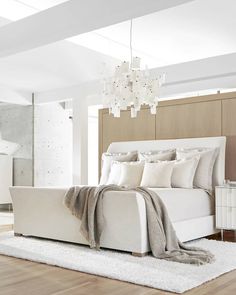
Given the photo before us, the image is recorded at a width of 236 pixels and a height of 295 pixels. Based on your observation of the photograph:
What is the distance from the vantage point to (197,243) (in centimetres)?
457

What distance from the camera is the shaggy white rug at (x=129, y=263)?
3.06 meters

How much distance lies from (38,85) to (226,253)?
17.9 feet

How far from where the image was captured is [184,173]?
17.1ft

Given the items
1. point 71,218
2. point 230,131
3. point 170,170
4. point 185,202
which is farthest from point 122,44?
point 71,218

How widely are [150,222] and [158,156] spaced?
1.94 metres

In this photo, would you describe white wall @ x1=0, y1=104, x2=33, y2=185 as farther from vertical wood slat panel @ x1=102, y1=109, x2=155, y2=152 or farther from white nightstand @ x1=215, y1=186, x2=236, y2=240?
white nightstand @ x1=215, y1=186, x2=236, y2=240

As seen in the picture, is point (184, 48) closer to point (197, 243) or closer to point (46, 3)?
point (46, 3)

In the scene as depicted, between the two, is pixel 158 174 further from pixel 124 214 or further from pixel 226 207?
pixel 124 214

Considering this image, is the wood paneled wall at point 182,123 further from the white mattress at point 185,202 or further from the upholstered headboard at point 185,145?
the white mattress at point 185,202

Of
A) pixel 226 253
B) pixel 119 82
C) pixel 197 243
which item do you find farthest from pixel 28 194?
pixel 226 253

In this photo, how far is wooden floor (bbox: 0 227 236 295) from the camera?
9.24 ft

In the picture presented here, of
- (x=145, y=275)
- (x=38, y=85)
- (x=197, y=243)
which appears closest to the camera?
(x=145, y=275)

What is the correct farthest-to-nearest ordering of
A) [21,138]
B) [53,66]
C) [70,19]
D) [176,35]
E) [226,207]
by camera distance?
1. [21,138]
2. [53,66]
3. [176,35]
4. [226,207]
5. [70,19]

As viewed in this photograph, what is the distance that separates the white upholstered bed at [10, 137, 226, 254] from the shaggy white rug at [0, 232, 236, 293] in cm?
13
